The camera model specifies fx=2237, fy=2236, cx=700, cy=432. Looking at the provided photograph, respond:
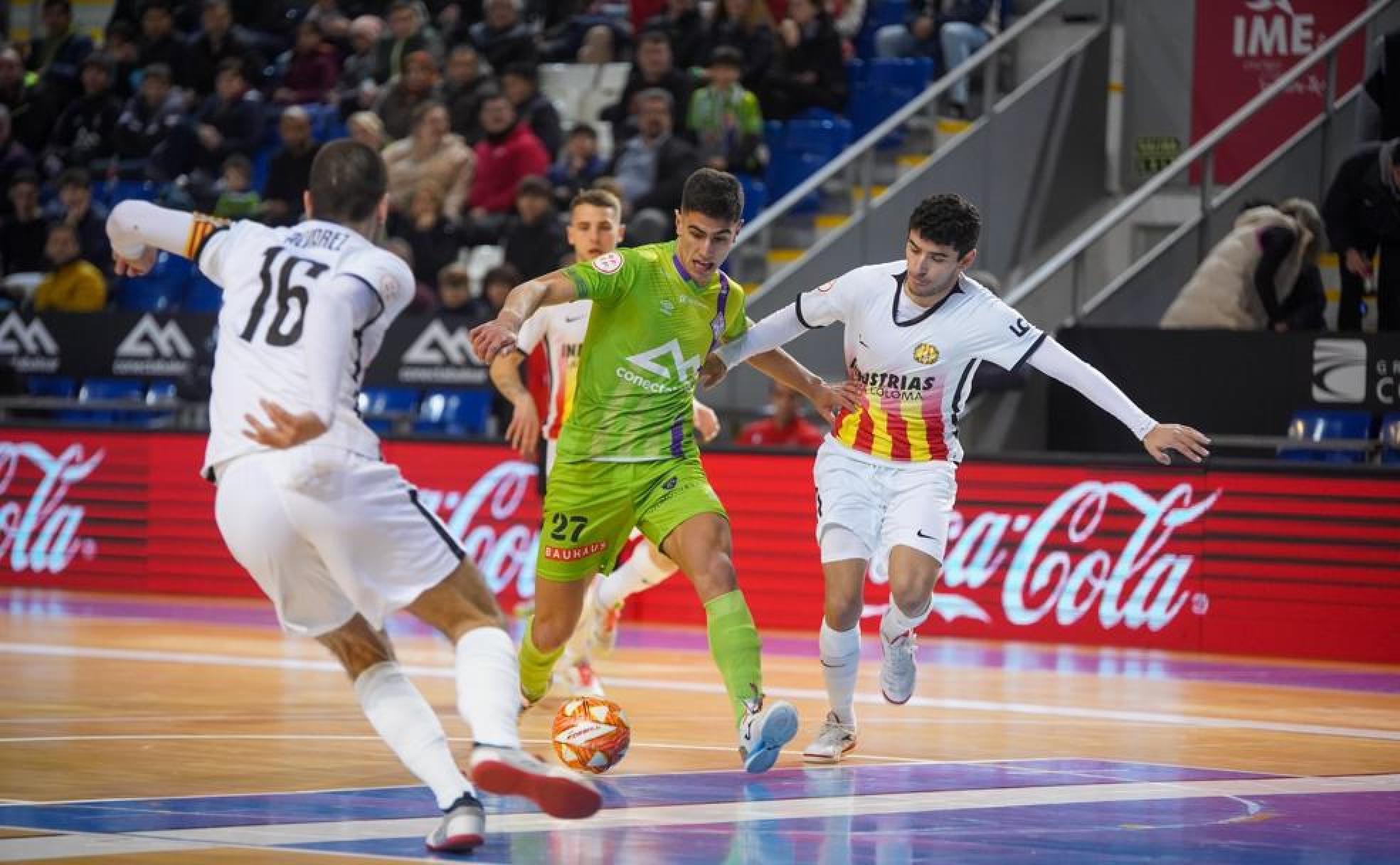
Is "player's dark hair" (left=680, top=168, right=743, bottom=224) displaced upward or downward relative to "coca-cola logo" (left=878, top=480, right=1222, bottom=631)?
upward

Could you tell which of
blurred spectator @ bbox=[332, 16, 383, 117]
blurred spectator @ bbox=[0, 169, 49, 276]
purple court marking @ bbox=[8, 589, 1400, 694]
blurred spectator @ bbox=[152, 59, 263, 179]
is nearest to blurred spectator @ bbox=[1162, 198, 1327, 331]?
purple court marking @ bbox=[8, 589, 1400, 694]

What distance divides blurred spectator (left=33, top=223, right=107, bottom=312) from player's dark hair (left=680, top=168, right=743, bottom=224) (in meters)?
13.0

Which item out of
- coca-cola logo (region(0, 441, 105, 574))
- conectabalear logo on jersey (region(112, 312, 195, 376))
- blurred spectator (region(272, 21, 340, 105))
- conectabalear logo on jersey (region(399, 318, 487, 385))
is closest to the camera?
conectabalear logo on jersey (region(399, 318, 487, 385))

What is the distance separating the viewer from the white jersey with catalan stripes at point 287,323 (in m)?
6.78

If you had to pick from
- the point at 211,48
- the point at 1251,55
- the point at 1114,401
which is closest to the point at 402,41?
the point at 211,48

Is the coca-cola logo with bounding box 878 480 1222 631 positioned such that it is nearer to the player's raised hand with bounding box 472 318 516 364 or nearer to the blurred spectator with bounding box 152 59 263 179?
the player's raised hand with bounding box 472 318 516 364

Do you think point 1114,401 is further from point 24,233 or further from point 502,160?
point 24,233

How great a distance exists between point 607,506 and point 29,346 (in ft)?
42.1

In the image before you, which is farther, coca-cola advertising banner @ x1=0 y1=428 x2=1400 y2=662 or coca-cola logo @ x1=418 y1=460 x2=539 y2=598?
coca-cola logo @ x1=418 y1=460 x2=539 y2=598

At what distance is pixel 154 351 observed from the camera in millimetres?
19953

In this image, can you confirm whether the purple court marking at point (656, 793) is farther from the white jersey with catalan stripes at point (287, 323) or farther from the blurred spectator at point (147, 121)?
the blurred spectator at point (147, 121)

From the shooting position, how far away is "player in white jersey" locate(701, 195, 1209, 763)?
952cm

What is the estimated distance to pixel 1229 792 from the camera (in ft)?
28.1

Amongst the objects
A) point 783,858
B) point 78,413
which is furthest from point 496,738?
point 78,413
